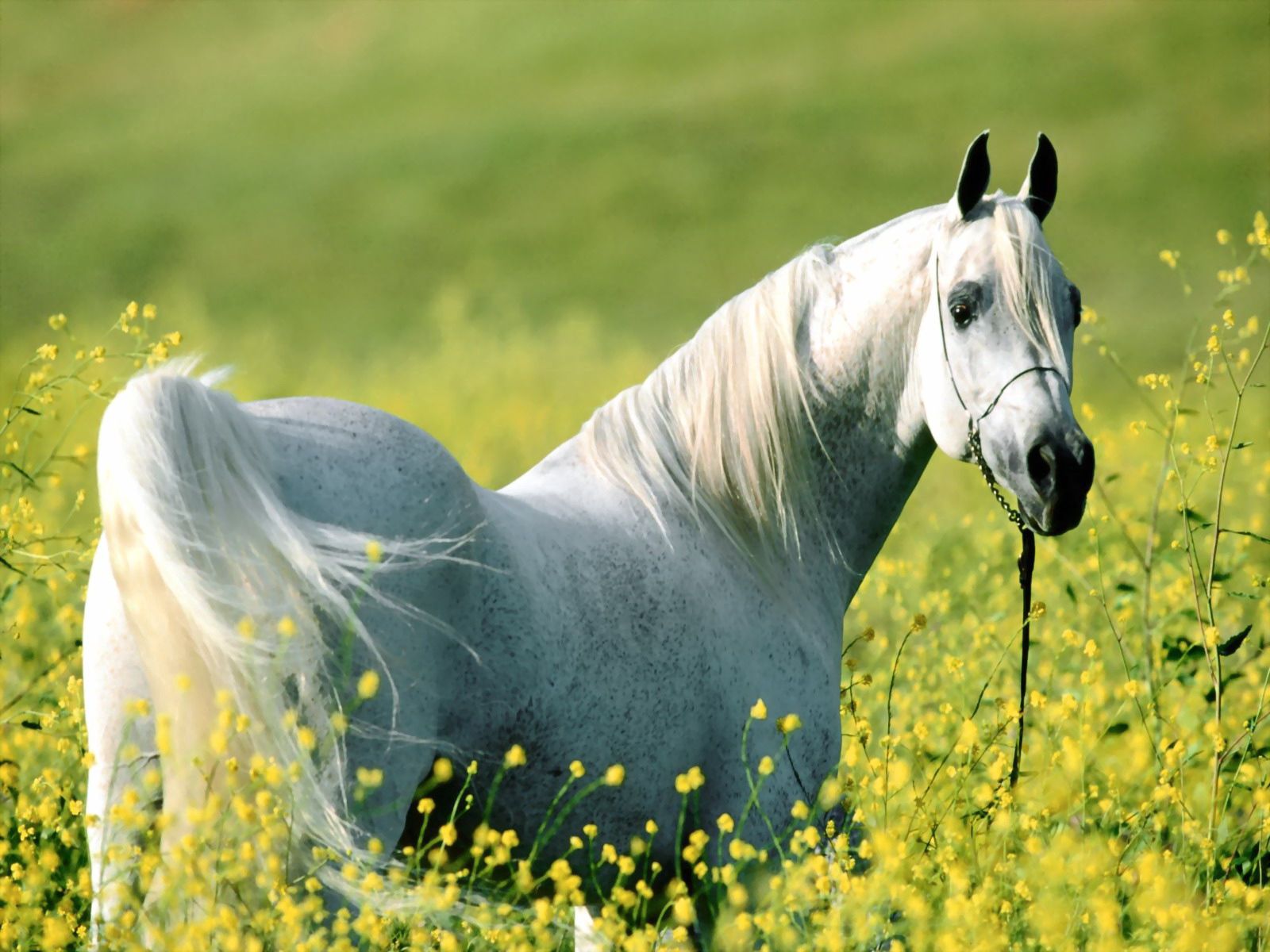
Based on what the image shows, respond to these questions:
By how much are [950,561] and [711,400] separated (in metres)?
4.98

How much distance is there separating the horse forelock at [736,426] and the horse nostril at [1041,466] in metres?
0.58

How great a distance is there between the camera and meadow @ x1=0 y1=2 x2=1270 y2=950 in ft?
11.3

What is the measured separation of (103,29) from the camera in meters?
34.8

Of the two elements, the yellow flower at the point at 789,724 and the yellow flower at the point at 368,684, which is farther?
the yellow flower at the point at 789,724

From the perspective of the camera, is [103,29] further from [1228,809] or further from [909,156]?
[1228,809]

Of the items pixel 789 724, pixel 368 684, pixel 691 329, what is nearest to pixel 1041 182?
pixel 789 724

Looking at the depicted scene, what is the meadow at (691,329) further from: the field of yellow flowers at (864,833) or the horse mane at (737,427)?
the horse mane at (737,427)

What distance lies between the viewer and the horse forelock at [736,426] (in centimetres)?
387

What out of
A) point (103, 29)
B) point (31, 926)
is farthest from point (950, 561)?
point (103, 29)

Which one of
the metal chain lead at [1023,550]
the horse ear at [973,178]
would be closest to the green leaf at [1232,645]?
the metal chain lead at [1023,550]

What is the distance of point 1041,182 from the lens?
3.97 meters

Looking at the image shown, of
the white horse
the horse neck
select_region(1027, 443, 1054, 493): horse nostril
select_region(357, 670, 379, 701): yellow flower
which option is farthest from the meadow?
select_region(1027, 443, 1054, 493): horse nostril

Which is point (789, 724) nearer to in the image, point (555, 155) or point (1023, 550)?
point (1023, 550)

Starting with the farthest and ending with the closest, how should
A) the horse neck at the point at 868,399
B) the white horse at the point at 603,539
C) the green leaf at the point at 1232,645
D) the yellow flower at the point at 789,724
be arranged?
the green leaf at the point at 1232,645 < the horse neck at the point at 868,399 < the yellow flower at the point at 789,724 < the white horse at the point at 603,539
